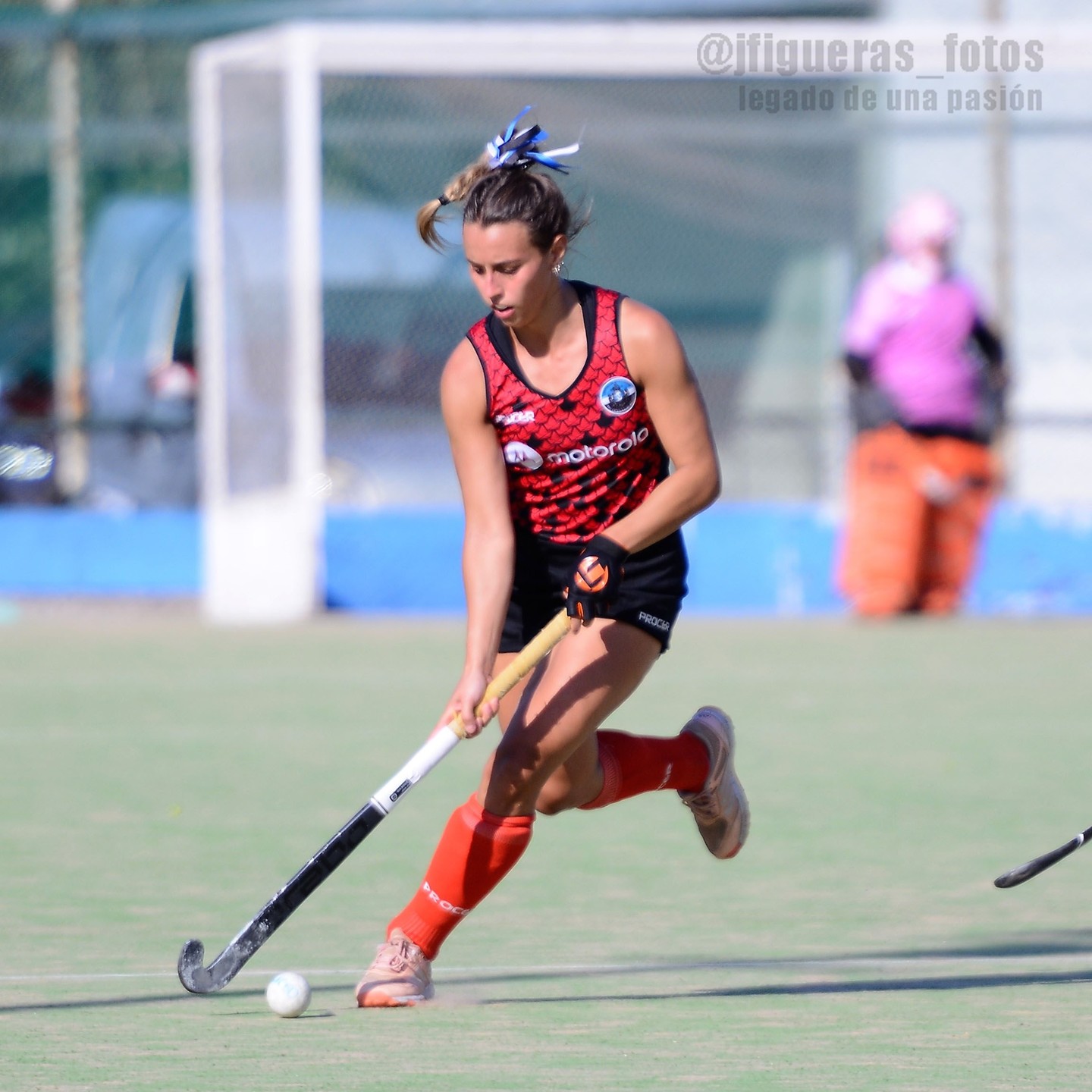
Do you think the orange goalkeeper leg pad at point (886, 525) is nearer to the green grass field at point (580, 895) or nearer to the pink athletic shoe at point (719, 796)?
the green grass field at point (580, 895)

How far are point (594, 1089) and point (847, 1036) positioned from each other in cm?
55

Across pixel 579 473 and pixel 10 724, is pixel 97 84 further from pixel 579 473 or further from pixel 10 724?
pixel 579 473

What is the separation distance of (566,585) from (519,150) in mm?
808

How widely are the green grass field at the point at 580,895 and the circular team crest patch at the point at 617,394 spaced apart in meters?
1.06

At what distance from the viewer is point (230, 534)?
36.8 ft

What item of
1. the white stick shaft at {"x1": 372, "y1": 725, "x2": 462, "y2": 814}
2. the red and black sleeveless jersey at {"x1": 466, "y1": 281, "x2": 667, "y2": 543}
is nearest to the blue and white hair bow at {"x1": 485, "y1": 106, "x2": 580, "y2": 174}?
the red and black sleeveless jersey at {"x1": 466, "y1": 281, "x2": 667, "y2": 543}

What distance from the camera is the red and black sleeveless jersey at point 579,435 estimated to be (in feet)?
13.6

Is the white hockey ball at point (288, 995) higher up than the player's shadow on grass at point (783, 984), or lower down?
higher up

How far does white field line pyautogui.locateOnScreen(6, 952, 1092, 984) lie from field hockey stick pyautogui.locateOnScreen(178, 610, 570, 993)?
0.26 metres

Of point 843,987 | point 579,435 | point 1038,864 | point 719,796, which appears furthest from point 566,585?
→ point 1038,864

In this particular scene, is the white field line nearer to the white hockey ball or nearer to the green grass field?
the green grass field

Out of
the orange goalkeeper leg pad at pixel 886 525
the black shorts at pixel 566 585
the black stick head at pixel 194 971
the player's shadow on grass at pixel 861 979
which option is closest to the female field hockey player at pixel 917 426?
the orange goalkeeper leg pad at pixel 886 525

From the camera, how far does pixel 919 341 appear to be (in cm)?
1110

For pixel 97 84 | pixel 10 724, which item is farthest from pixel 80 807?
pixel 97 84
